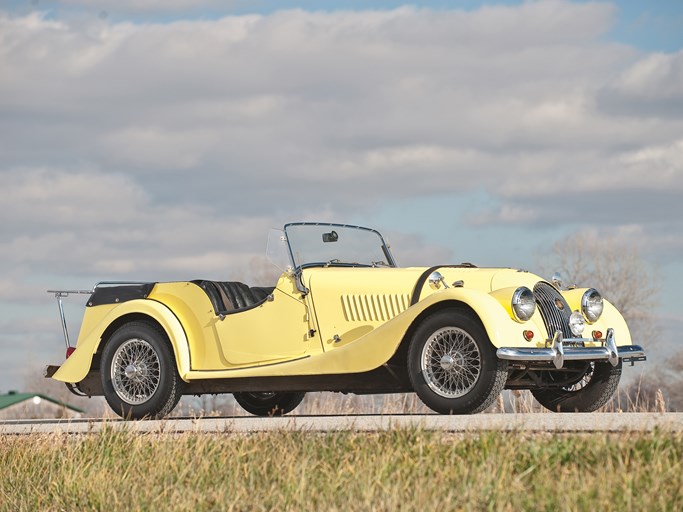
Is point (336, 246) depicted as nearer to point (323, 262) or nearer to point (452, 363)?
point (323, 262)

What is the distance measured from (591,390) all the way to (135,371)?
4.78m

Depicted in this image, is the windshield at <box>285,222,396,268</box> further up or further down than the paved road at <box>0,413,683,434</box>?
further up

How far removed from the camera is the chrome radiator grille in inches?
408

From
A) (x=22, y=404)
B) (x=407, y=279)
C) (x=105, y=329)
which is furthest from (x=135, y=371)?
(x=22, y=404)

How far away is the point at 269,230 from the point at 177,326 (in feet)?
4.60

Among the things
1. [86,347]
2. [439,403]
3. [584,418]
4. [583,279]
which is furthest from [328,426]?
[583,279]

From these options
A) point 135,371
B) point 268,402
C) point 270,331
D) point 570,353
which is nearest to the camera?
point 570,353

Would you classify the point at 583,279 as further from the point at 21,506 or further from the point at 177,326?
the point at 21,506

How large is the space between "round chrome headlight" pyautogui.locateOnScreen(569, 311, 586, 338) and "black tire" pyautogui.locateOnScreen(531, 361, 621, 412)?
708 mm

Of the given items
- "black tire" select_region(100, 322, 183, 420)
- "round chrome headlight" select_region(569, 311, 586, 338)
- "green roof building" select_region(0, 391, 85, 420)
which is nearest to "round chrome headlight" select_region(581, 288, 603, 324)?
"round chrome headlight" select_region(569, 311, 586, 338)

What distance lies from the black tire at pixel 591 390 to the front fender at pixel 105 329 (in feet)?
12.1

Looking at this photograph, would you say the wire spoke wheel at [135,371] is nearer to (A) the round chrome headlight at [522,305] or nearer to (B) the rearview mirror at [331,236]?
(B) the rearview mirror at [331,236]

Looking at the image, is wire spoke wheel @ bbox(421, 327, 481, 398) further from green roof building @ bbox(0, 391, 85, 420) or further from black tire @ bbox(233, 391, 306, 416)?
green roof building @ bbox(0, 391, 85, 420)

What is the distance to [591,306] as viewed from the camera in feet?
36.0
